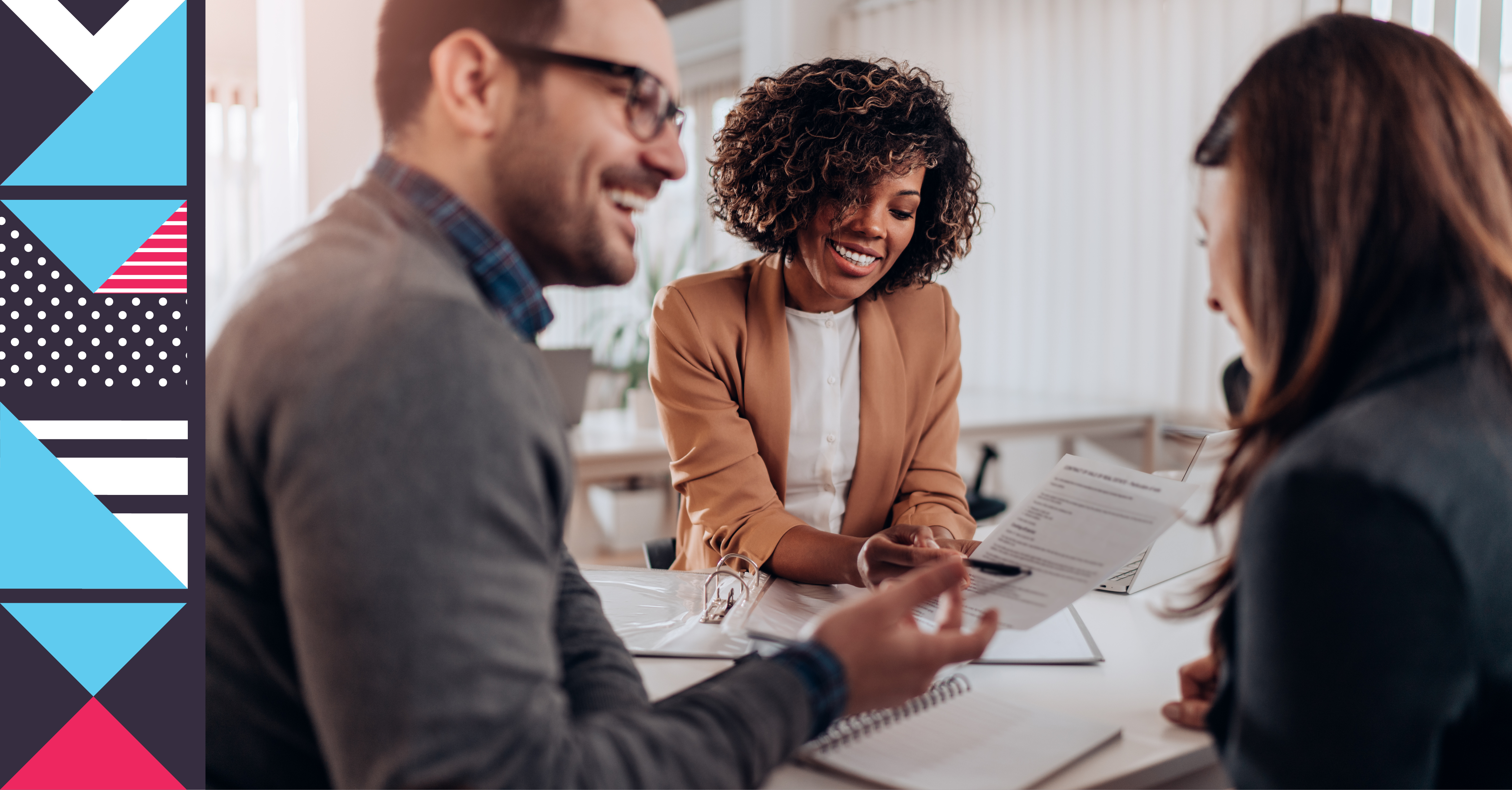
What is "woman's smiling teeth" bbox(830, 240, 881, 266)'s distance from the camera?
1.74 metres

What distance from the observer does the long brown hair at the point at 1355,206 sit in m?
0.73

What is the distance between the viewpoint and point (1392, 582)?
2.12 ft

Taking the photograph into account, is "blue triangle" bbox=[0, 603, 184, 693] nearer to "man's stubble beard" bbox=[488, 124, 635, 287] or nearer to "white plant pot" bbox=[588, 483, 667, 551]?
"man's stubble beard" bbox=[488, 124, 635, 287]

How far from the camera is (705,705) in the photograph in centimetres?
77

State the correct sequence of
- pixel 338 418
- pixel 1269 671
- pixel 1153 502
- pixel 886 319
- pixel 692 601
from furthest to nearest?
pixel 886 319
pixel 692 601
pixel 1153 502
pixel 1269 671
pixel 338 418

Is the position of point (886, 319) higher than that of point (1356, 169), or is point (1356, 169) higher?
point (1356, 169)

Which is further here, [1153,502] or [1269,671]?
[1153,502]

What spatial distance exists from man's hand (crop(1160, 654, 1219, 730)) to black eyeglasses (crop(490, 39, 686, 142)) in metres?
0.78

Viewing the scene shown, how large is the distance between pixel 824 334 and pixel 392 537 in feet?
4.17

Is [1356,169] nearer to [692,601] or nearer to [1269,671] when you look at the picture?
[1269,671]

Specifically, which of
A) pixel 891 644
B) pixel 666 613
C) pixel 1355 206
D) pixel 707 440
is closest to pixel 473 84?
pixel 891 644

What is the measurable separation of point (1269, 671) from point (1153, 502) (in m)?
0.37

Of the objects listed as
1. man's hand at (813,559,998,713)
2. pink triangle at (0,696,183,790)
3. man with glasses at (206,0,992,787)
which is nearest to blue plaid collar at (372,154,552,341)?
man with glasses at (206,0,992,787)

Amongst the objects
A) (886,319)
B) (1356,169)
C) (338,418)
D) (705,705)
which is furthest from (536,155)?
(886,319)
